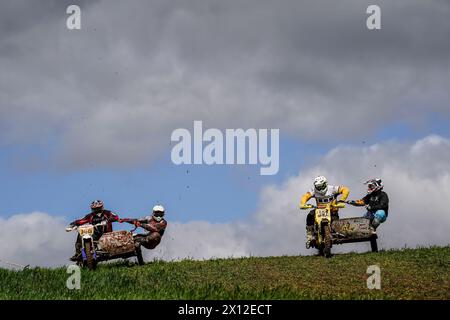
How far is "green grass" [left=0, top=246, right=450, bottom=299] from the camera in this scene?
13.1m

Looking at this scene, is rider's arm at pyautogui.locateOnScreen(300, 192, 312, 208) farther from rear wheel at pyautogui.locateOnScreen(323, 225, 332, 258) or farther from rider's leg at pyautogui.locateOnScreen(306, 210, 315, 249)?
rear wheel at pyautogui.locateOnScreen(323, 225, 332, 258)

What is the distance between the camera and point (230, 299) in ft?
39.6

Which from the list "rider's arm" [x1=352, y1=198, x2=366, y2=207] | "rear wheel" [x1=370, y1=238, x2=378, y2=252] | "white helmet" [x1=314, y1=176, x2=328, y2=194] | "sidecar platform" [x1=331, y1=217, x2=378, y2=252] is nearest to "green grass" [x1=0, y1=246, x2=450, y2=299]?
"rear wheel" [x1=370, y1=238, x2=378, y2=252]

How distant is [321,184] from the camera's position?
1966 cm

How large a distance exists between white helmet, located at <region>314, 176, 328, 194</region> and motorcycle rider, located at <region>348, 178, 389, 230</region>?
1.04 meters

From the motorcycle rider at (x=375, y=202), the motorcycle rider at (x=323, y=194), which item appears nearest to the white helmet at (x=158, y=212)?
the motorcycle rider at (x=323, y=194)

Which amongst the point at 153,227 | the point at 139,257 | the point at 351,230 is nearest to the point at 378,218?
the point at 351,230

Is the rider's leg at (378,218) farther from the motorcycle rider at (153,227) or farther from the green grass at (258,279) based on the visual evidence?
the motorcycle rider at (153,227)

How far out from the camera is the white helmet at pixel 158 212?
20.0 m

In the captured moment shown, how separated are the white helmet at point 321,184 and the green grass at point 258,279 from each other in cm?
199

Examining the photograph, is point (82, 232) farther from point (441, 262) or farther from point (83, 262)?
point (441, 262)

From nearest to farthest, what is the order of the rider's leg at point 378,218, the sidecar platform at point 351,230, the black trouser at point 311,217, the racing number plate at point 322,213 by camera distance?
the racing number plate at point 322,213, the sidecar platform at point 351,230, the black trouser at point 311,217, the rider's leg at point 378,218
